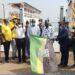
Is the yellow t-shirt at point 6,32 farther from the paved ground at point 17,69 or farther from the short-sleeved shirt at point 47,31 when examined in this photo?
the short-sleeved shirt at point 47,31

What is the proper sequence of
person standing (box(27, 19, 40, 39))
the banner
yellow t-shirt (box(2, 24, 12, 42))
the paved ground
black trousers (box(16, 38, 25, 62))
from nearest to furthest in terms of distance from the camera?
the banner < the paved ground < person standing (box(27, 19, 40, 39)) < black trousers (box(16, 38, 25, 62)) < yellow t-shirt (box(2, 24, 12, 42))

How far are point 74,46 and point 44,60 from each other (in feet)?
9.95

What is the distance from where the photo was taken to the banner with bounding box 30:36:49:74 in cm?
993

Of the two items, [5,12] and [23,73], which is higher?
[5,12]

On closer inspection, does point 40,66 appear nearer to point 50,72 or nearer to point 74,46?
point 50,72

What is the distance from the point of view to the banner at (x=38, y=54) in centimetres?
993

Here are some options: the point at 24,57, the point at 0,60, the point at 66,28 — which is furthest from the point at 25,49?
the point at 66,28

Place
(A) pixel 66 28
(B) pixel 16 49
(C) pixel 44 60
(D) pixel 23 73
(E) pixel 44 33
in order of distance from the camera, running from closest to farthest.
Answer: (C) pixel 44 60 < (D) pixel 23 73 < (A) pixel 66 28 < (E) pixel 44 33 < (B) pixel 16 49

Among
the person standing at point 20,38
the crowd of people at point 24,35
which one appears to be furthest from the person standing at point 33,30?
the person standing at point 20,38

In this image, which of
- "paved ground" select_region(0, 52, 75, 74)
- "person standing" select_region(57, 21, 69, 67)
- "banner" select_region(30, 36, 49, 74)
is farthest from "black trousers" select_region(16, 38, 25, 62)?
"banner" select_region(30, 36, 49, 74)

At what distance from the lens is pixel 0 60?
47.5 feet

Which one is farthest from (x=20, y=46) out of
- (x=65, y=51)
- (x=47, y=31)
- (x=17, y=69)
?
(x=65, y=51)

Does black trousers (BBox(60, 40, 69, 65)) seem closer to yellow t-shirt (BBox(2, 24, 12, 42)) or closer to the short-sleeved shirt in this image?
the short-sleeved shirt

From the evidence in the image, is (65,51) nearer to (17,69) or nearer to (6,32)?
(17,69)
